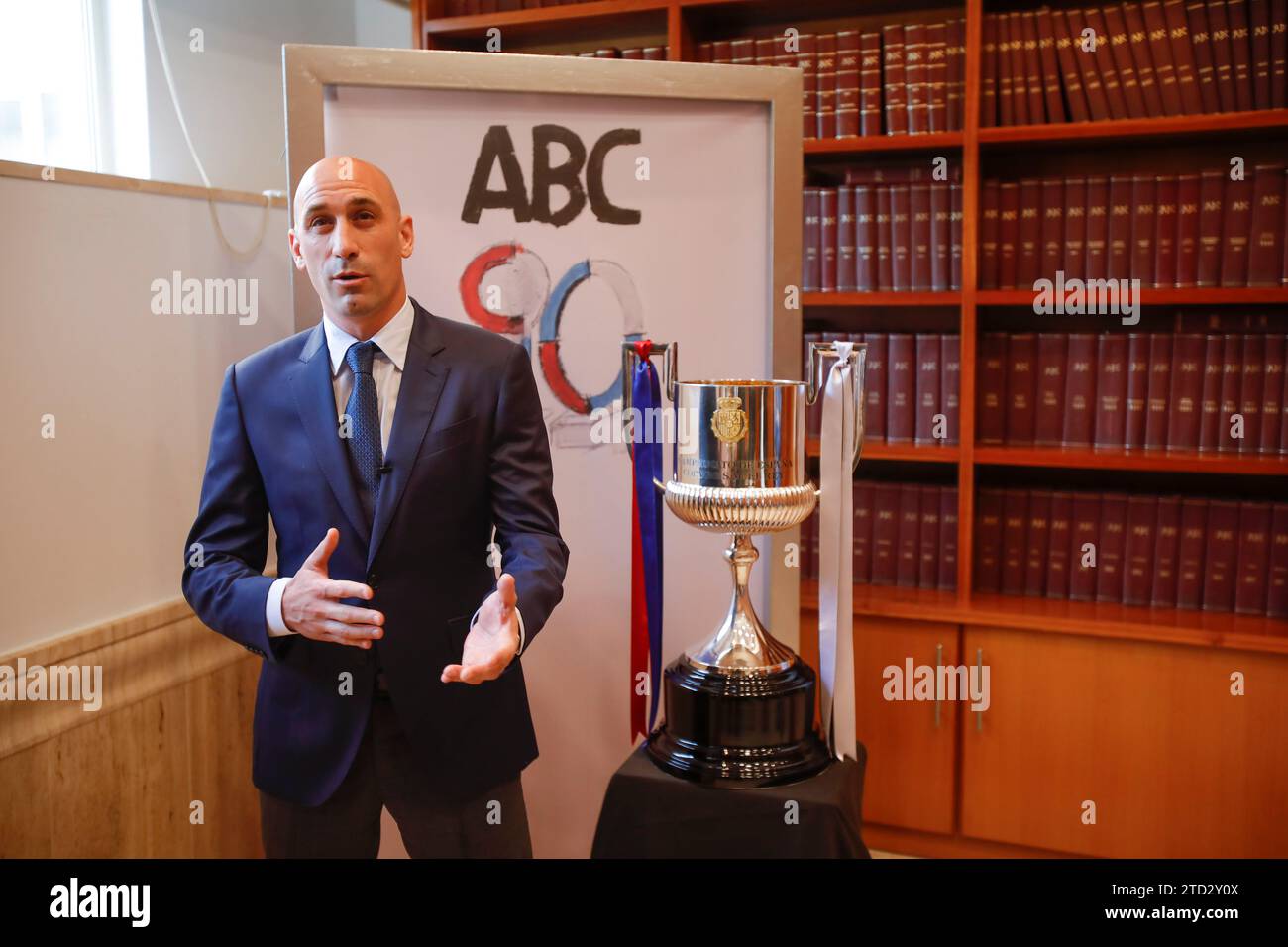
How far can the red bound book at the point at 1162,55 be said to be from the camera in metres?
2.40

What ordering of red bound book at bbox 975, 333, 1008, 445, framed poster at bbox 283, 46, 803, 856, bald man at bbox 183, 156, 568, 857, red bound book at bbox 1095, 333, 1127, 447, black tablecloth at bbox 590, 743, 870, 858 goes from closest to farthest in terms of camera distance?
bald man at bbox 183, 156, 568, 857 < black tablecloth at bbox 590, 743, 870, 858 < framed poster at bbox 283, 46, 803, 856 < red bound book at bbox 1095, 333, 1127, 447 < red bound book at bbox 975, 333, 1008, 445

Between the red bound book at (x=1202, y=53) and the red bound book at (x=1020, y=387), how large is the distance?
1.97ft

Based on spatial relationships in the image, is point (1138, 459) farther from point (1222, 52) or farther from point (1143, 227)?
point (1222, 52)

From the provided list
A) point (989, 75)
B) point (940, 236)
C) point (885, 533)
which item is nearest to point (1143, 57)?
point (989, 75)

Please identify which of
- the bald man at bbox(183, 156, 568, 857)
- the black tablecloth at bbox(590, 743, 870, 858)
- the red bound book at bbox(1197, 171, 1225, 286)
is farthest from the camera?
the red bound book at bbox(1197, 171, 1225, 286)

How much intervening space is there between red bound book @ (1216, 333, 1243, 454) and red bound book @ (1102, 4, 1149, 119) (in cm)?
53

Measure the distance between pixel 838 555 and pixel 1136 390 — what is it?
4.25 feet

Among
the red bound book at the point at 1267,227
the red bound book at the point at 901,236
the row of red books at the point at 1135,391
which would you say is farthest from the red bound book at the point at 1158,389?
the red bound book at the point at 901,236

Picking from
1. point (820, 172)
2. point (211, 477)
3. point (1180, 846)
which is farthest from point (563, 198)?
point (1180, 846)

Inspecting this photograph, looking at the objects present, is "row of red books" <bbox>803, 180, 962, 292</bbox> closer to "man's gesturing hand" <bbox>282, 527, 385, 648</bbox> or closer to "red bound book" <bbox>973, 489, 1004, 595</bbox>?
"red bound book" <bbox>973, 489, 1004, 595</bbox>

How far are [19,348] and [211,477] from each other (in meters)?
0.53

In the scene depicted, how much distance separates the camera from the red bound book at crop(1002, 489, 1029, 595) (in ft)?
8.70

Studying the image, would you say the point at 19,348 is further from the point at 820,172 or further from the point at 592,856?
the point at 820,172

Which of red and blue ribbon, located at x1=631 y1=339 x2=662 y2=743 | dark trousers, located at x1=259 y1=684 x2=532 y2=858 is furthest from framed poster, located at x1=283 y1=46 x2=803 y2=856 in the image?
dark trousers, located at x1=259 y1=684 x2=532 y2=858
